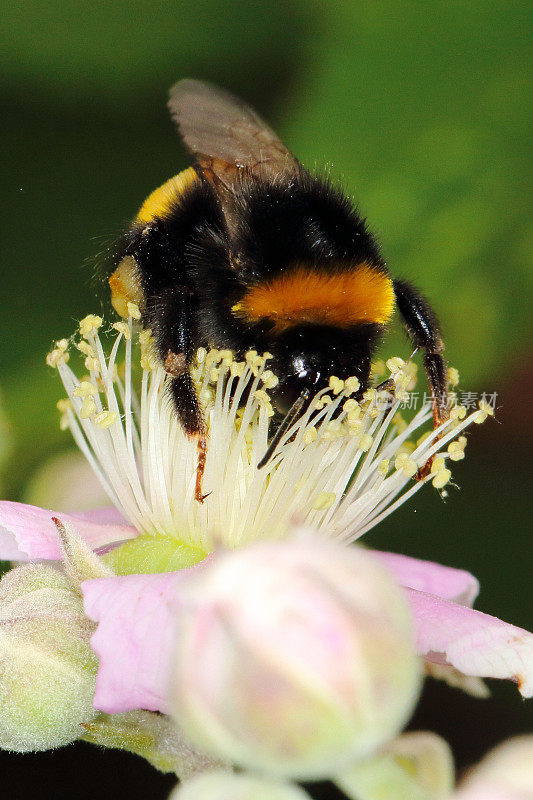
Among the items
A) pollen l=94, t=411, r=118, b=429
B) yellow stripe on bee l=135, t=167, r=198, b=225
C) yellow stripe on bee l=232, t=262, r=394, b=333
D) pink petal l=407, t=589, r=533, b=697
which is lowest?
pink petal l=407, t=589, r=533, b=697

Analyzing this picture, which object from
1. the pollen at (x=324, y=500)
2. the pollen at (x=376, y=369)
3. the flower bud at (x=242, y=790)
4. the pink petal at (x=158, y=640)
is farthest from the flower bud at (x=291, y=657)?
the pollen at (x=376, y=369)

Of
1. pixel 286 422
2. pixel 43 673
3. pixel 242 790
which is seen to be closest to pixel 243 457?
pixel 286 422

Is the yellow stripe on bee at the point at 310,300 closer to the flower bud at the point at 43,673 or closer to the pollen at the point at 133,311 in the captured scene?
the pollen at the point at 133,311

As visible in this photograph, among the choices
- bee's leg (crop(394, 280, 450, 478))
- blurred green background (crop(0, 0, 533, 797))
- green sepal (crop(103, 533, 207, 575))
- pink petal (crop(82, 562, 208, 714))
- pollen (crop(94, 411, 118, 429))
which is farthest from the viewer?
blurred green background (crop(0, 0, 533, 797))

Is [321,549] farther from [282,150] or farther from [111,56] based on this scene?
[111,56]

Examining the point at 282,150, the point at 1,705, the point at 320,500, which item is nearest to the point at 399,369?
the point at 320,500

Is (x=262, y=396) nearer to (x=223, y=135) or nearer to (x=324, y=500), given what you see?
(x=324, y=500)

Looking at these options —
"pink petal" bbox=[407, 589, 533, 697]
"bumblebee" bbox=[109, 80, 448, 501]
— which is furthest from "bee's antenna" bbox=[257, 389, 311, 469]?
"pink petal" bbox=[407, 589, 533, 697]

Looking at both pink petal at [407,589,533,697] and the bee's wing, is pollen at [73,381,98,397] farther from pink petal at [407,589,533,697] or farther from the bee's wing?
pink petal at [407,589,533,697]
